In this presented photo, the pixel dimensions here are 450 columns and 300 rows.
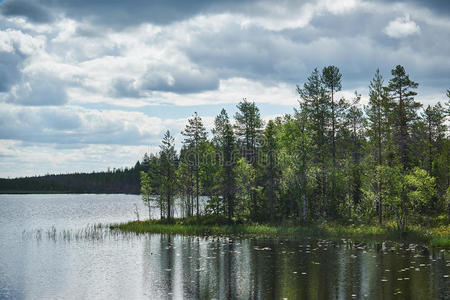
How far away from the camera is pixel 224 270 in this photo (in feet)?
101

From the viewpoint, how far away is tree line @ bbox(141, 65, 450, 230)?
50688mm

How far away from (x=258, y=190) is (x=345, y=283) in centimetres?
3317

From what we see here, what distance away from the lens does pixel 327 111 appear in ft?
190

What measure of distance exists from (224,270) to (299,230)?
22.4 m

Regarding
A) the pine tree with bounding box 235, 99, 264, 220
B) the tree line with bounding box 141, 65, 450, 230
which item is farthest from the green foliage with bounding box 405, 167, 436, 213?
the pine tree with bounding box 235, 99, 264, 220

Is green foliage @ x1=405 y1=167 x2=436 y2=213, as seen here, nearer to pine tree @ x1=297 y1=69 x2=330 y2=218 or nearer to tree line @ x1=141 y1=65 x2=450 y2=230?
tree line @ x1=141 y1=65 x2=450 y2=230

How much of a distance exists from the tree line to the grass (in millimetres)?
1901

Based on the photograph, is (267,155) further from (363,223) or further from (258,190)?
(363,223)

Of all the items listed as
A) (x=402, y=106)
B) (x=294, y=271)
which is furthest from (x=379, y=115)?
(x=294, y=271)

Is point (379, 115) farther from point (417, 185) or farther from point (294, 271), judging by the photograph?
point (294, 271)

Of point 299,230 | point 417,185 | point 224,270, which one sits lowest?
point 299,230

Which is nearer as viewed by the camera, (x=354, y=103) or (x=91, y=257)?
(x=91, y=257)

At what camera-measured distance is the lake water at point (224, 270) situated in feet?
79.3

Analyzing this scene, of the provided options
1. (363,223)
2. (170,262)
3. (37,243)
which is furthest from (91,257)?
(363,223)
